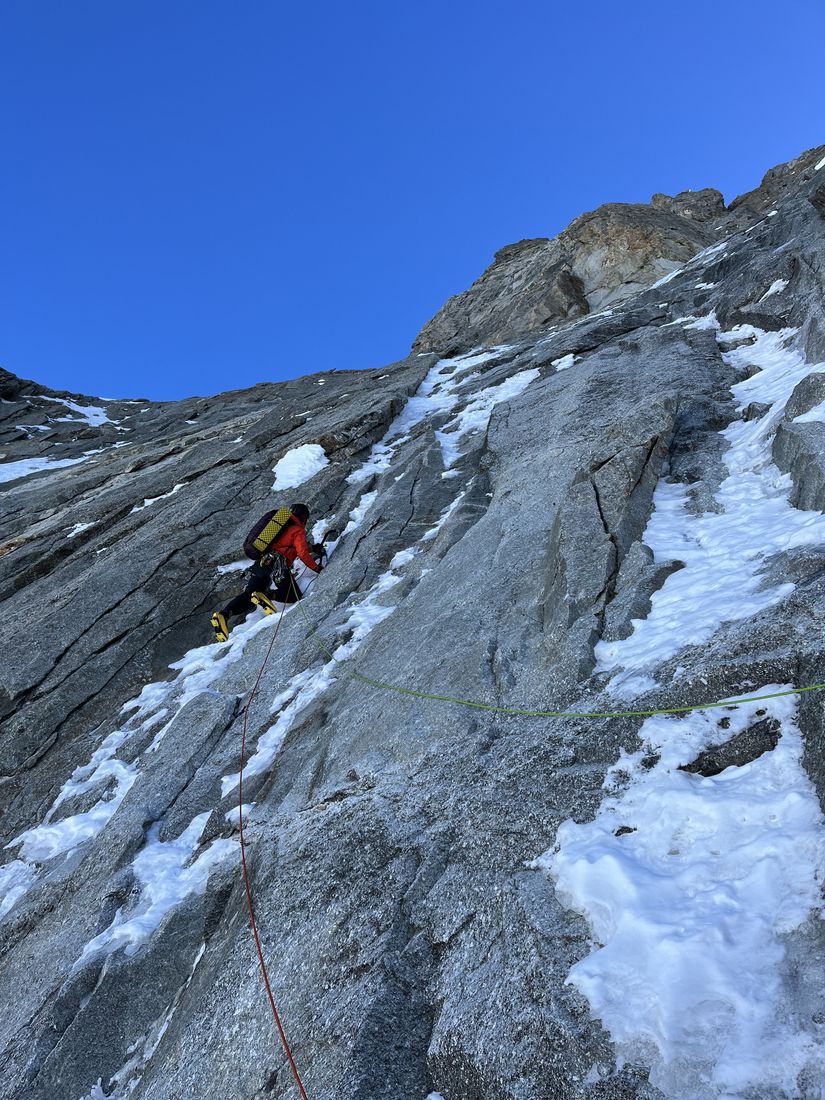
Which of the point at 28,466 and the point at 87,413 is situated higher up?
the point at 87,413

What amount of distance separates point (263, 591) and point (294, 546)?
121 centimetres

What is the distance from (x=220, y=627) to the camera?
44.9 feet

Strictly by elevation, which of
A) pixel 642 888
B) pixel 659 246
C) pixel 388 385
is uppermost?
pixel 659 246

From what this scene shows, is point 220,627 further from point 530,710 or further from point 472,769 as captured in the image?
point 472,769

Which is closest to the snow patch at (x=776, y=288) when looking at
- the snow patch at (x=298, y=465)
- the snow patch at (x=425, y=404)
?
the snow patch at (x=425, y=404)

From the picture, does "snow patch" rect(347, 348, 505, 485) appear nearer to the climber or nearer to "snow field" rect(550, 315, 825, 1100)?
the climber

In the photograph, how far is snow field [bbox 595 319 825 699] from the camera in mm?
6828

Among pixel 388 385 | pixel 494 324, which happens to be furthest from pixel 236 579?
pixel 494 324

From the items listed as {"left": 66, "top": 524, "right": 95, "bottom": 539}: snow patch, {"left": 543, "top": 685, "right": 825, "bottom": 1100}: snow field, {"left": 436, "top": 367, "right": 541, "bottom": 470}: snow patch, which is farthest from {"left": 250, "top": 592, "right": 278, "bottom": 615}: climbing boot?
{"left": 543, "top": 685, "right": 825, "bottom": 1100}: snow field

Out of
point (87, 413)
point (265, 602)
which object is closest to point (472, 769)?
point (265, 602)

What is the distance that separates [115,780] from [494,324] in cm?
3578

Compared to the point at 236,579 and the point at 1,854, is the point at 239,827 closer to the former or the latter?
the point at 1,854

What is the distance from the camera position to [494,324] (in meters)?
40.3

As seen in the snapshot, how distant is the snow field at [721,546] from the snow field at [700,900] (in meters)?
1.31
